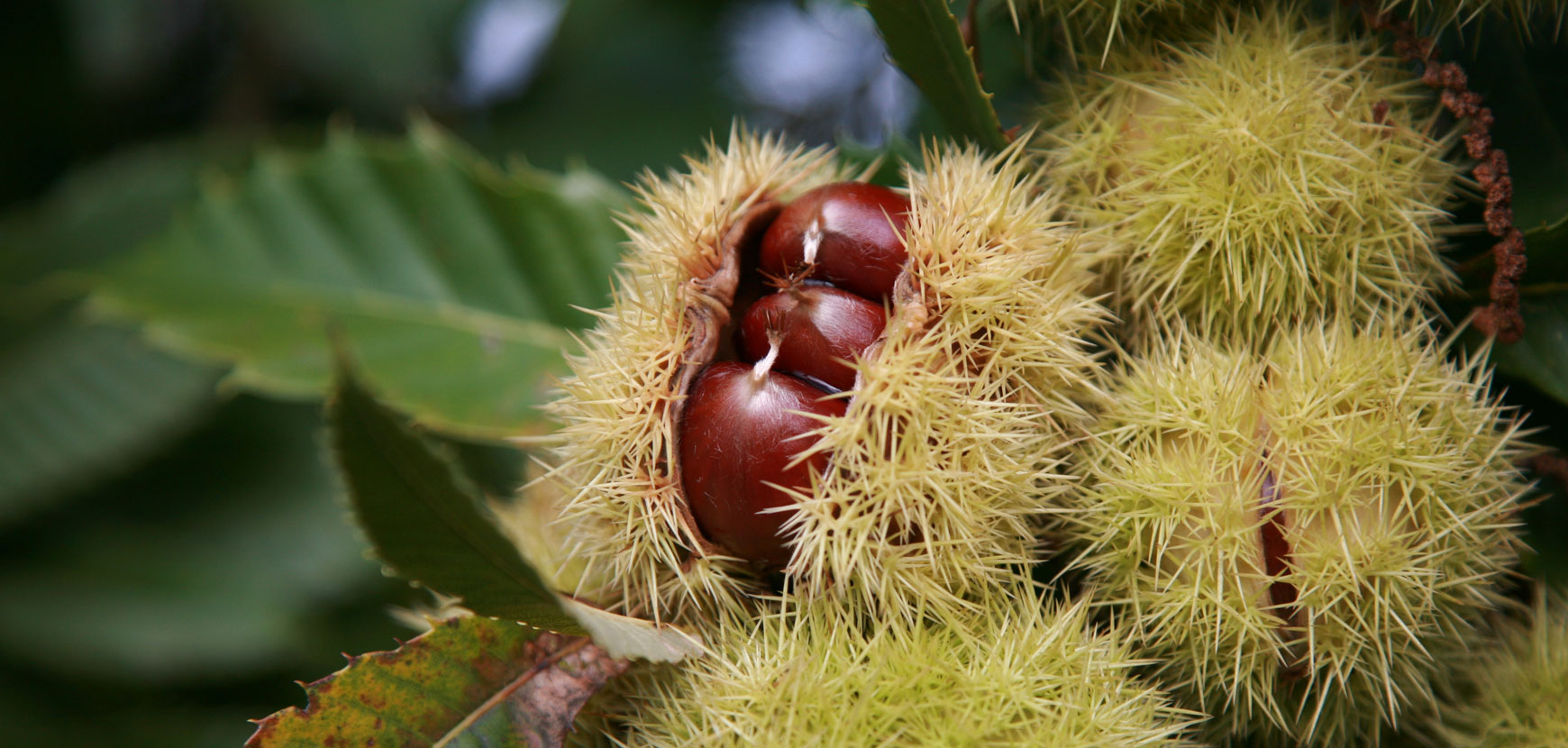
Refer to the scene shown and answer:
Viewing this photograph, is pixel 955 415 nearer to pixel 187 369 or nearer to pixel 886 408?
pixel 886 408

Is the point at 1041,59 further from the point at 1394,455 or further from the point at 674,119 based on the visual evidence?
the point at 674,119

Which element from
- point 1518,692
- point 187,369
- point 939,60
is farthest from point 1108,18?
point 187,369

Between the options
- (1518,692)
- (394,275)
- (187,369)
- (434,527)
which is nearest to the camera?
(434,527)

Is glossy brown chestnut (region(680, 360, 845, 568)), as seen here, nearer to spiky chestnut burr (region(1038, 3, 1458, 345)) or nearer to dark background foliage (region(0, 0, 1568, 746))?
spiky chestnut burr (region(1038, 3, 1458, 345))

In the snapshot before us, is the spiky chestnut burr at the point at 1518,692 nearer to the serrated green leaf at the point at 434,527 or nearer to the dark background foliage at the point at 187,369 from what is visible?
the serrated green leaf at the point at 434,527

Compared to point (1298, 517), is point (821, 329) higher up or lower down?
higher up

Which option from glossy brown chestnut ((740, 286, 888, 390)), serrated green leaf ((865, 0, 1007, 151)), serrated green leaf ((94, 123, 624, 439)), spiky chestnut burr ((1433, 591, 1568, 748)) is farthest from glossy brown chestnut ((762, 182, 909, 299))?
spiky chestnut burr ((1433, 591, 1568, 748))

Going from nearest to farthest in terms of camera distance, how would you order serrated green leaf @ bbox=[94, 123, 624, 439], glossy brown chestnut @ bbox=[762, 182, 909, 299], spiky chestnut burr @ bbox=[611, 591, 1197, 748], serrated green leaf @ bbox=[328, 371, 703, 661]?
serrated green leaf @ bbox=[328, 371, 703, 661] → spiky chestnut burr @ bbox=[611, 591, 1197, 748] → glossy brown chestnut @ bbox=[762, 182, 909, 299] → serrated green leaf @ bbox=[94, 123, 624, 439]
